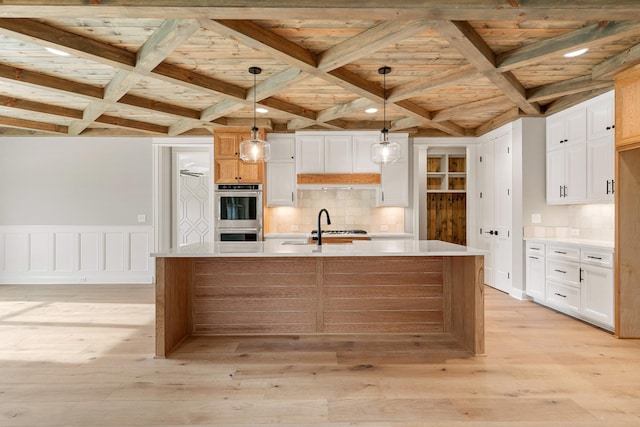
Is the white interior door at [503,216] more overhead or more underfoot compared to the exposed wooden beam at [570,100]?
more underfoot

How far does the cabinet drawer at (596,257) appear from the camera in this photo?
363 cm

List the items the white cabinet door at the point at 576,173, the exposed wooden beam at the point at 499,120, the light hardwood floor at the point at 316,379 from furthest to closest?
the exposed wooden beam at the point at 499,120, the white cabinet door at the point at 576,173, the light hardwood floor at the point at 316,379

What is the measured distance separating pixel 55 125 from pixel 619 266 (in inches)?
298

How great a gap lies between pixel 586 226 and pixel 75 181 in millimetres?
7511

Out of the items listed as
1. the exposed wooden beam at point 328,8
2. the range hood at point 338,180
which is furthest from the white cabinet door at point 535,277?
the exposed wooden beam at point 328,8

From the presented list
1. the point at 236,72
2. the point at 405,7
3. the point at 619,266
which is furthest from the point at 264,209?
the point at 619,266

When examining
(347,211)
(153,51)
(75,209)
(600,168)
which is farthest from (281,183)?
(600,168)

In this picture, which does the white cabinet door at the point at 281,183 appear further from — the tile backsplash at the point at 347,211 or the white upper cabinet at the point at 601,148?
the white upper cabinet at the point at 601,148

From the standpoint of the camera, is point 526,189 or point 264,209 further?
point 264,209

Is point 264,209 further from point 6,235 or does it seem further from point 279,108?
point 6,235

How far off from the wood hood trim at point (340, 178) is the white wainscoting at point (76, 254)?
2737 mm

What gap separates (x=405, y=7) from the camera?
228 centimetres

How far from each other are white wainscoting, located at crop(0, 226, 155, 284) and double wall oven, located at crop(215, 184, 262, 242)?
1.41 metres

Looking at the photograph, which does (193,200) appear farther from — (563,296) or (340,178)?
(563,296)
